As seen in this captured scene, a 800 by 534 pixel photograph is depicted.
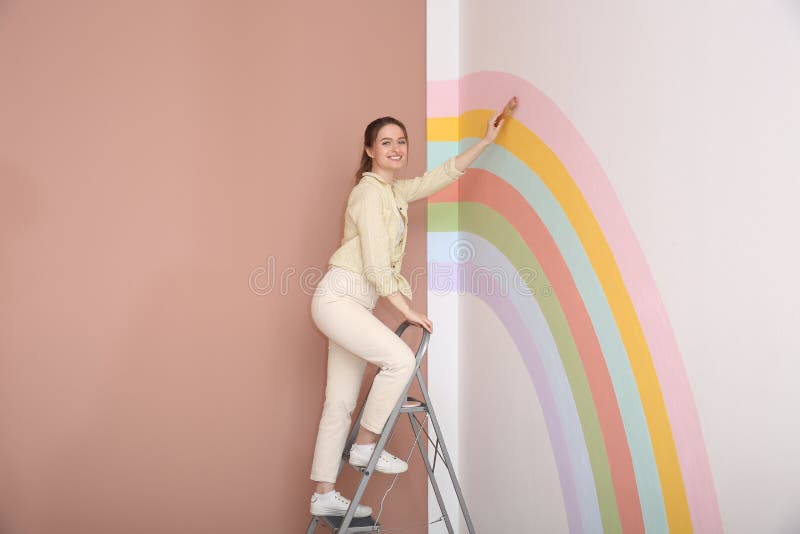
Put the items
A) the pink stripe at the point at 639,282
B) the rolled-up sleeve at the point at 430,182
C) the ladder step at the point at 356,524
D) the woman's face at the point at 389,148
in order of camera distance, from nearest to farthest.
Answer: the pink stripe at the point at 639,282, the ladder step at the point at 356,524, the woman's face at the point at 389,148, the rolled-up sleeve at the point at 430,182

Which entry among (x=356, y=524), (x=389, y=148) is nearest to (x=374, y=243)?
(x=389, y=148)

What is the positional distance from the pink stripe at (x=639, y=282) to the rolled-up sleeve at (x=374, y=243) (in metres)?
0.60

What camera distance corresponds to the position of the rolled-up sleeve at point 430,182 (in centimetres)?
252

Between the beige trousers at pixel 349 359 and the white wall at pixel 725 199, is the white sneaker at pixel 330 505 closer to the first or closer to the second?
the beige trousers at pixel 349 359

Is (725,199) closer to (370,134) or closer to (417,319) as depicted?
(417,319)

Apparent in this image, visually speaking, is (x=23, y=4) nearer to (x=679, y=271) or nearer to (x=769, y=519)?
(x=679, y=271)

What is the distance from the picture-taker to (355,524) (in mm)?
2125

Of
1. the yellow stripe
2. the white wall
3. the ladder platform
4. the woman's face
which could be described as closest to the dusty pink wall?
the woman's face

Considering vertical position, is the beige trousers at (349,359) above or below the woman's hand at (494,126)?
below

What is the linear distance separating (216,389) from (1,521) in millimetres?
767

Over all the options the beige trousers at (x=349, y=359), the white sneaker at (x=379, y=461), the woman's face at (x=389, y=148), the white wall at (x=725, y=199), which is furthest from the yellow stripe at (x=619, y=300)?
the white sneaker at (x=379, y=461)

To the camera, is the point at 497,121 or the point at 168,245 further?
the point at 497,121

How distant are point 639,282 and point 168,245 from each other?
1556 mm

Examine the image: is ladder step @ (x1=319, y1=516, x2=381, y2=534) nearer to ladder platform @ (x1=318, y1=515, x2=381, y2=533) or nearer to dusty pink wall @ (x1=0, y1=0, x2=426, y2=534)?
ladder platform @ (x1=318, y1=515, x2=381, y2=533)
